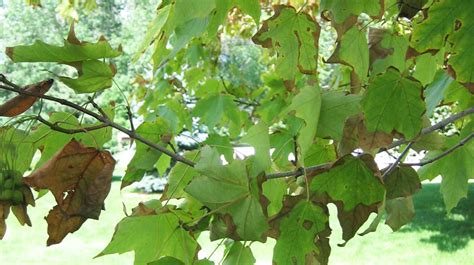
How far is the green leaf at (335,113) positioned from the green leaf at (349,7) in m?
0.13

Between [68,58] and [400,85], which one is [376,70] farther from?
[68,58]

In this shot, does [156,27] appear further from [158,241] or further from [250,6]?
[158,241]

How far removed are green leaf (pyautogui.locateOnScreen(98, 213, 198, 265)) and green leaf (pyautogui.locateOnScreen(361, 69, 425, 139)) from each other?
0.26 m

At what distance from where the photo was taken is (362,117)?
68 centimetres

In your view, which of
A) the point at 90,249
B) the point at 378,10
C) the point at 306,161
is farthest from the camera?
the point at 90,249

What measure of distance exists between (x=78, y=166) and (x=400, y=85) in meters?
0.36

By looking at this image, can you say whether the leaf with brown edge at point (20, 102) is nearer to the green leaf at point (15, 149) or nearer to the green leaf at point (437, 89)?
the green leaf at point (15, 149)

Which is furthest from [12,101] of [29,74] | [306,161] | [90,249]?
[29,74]

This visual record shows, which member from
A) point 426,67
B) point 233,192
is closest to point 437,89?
point 426,67

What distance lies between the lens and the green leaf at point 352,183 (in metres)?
0.67

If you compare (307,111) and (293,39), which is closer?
(307,111)

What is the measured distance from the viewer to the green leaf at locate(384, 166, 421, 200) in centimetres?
80

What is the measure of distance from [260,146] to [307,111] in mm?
66

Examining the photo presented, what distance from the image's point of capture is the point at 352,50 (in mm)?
801
